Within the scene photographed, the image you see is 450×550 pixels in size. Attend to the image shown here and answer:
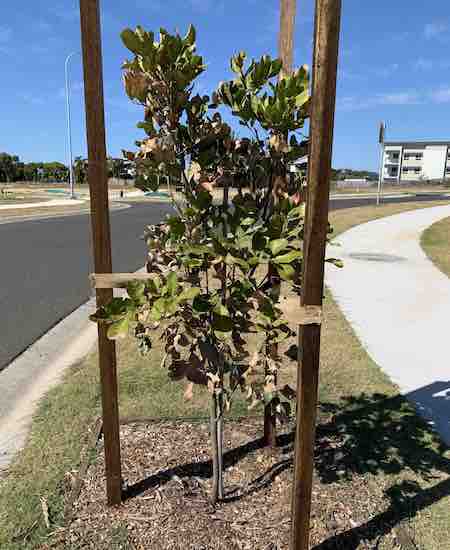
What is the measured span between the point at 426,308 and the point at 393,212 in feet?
53.9

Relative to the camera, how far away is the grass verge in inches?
92.7

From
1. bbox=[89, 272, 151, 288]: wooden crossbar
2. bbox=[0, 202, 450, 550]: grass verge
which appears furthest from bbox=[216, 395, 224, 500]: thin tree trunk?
bbox=[89, 272, 151, 288]: wooden crossbar

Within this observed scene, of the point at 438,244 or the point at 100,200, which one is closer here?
the point at 100,200

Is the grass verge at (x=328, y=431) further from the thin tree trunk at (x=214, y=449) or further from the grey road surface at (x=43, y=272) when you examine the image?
the grey road surface at (x=43, y=272)

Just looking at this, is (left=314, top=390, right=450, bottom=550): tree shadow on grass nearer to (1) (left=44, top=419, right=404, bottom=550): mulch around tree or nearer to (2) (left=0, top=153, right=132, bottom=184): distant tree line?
(1) (left=44, top=419, right=404, bottom=550): mulch around tree

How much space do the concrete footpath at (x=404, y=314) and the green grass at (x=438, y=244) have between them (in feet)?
0.69

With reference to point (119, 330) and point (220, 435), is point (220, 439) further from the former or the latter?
point (119, 330)

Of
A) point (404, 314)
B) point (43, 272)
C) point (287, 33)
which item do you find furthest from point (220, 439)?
point (43, 272)

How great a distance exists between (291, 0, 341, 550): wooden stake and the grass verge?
0.84 meters

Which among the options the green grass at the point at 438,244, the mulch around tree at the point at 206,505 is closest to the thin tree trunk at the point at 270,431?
the mulch around tree at the point at 206,505

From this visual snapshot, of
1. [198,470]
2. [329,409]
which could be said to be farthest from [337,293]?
[198,470]

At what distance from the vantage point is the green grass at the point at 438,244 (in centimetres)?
946

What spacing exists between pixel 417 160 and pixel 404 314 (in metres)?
97.0

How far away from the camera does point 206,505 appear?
7.88 feet
